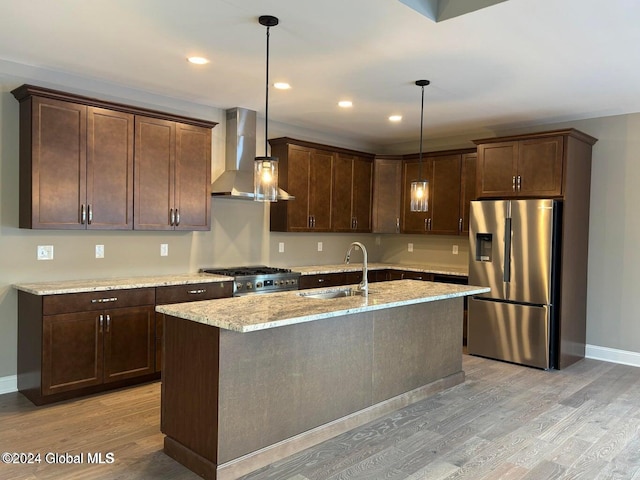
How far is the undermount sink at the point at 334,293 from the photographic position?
11.9 ft

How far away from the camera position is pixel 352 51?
3.49 meters

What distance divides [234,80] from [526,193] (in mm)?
3160

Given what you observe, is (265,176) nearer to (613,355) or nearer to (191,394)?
(191,394)

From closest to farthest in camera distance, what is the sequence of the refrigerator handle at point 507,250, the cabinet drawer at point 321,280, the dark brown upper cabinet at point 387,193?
the refrigerator handle at point 507,250
the cabinet drawer at point 321,280
the dark brown upper cabinet at point 387,193

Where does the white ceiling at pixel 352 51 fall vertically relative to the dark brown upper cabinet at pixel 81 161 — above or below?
above

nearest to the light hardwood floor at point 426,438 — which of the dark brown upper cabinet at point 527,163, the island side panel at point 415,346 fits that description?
the island side panel at point 415,346

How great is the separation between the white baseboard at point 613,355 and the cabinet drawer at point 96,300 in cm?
462

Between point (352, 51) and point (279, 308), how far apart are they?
6.18ft

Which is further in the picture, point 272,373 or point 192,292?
point 192,292

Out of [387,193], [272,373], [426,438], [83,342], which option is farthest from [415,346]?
[387,193]

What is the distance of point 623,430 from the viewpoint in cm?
348

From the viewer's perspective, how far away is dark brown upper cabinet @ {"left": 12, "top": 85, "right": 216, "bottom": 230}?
383 centimetres

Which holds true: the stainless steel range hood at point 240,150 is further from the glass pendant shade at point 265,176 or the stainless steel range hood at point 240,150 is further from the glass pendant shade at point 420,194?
the glass pendant shade at point 265,176

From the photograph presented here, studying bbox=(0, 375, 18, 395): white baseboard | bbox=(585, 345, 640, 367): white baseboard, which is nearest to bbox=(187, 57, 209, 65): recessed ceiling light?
bbox=(0, 375, 18, 395): white baseboard
